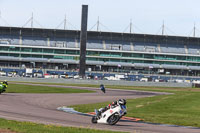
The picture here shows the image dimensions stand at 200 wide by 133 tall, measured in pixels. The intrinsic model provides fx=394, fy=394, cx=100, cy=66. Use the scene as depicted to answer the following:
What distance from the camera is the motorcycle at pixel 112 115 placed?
67.7 feet

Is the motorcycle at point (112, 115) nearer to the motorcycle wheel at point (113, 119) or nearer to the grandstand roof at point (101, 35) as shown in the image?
the motorcycle wheel at point (113, 119)

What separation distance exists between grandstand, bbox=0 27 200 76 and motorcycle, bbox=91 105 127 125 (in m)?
115

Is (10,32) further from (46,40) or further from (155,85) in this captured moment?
(155,85)

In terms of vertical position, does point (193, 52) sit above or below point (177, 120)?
above

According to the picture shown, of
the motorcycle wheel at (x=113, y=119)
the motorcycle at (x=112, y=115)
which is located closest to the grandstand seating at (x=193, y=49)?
the motorcycle at (x=112, y=115)

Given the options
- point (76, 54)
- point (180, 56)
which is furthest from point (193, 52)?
point (76, 54)

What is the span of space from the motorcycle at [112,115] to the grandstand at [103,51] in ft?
378

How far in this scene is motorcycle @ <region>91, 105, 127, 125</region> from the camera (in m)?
20.6

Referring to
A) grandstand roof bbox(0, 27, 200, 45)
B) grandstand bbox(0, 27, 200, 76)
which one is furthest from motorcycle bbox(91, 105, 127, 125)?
grandstand roof bbox(0, 27, 200, 45)

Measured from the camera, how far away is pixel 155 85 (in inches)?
4006

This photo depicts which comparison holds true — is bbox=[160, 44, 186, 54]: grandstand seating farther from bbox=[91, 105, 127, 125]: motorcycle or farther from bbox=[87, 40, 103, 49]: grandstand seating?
bbox=[91, 105, 127, 125]: motorcycle

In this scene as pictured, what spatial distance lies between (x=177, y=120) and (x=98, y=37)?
121 meters

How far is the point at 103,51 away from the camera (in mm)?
140250

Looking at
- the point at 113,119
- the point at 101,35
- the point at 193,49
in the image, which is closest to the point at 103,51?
the point at 101,35
